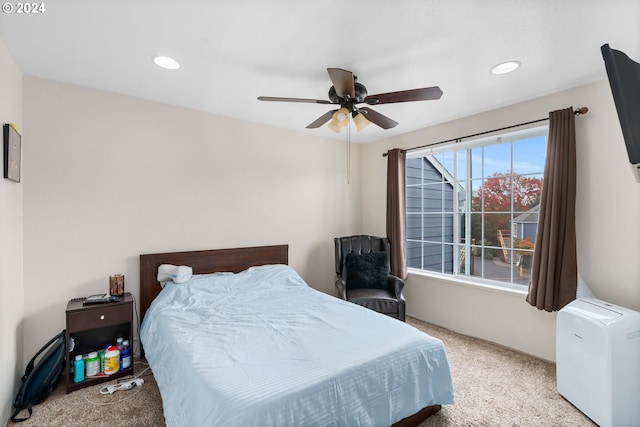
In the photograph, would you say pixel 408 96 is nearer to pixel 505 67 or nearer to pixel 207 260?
pixel 505 67

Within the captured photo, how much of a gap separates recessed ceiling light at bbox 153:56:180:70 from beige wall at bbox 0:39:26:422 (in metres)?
0.91

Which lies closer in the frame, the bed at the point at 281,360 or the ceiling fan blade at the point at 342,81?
the bed at the point at 281,360

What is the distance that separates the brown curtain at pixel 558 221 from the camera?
2529mm

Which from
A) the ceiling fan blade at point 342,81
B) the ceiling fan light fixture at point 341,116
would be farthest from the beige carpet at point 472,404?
the ceiling fan blade at point 342,81

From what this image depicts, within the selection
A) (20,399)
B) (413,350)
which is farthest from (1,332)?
(413,350)

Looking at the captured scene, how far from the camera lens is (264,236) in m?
3.68

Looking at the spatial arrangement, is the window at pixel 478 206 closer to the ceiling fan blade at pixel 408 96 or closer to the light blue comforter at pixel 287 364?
the ceiling fan blade at pixel 408 96

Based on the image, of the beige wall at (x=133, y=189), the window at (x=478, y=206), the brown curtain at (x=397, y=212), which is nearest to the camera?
the beige wall at (x=133, y=189)

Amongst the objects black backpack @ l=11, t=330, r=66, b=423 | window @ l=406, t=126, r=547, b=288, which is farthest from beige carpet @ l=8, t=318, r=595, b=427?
window @ l=406, t=126, r=547, b=288

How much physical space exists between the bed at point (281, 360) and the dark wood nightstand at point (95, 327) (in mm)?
194

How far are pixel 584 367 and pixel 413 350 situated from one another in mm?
1260

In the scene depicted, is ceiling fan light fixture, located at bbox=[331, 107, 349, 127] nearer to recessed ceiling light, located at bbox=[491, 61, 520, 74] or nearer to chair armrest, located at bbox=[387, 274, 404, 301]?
recessed ceiling light, located at bbox=[491, 61, 520, 74]

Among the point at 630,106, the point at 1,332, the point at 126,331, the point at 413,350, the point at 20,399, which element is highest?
the point at 630,106

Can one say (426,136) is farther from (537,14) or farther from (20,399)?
(20,399)
